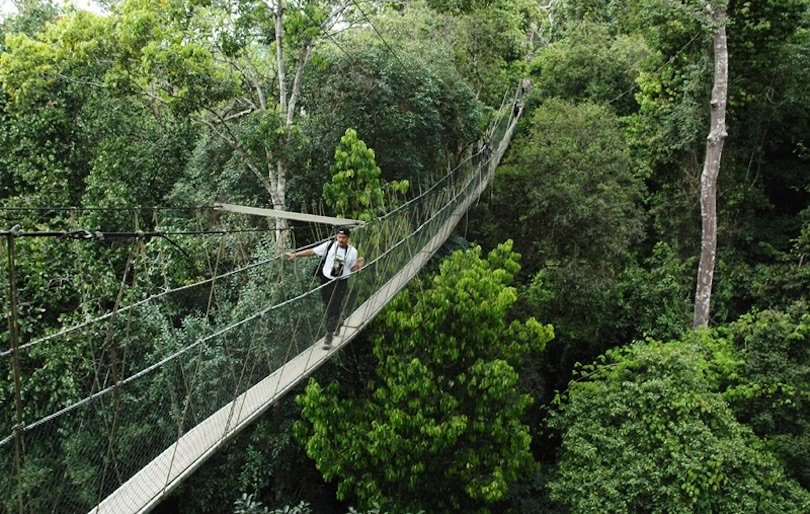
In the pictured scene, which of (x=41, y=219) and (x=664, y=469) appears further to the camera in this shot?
(x=41, y=219)

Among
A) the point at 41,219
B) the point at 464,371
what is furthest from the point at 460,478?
the point at 41,219

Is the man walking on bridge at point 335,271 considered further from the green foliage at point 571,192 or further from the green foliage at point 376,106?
the green foliage at point 571,192

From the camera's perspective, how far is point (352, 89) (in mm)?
6574

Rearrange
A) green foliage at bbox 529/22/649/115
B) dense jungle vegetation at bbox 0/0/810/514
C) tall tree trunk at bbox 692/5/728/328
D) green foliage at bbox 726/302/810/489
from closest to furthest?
1. dense jungle vegetation at bbox 0/0/810/514
2. green foliage at bbox 726/302/810/489
3. tall tree trunk at bbox 692/5/728/328
4. green foliage at bbox 529/22/649/115

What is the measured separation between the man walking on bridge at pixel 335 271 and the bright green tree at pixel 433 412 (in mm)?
972

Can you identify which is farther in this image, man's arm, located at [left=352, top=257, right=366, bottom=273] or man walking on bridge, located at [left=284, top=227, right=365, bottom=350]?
man's arm, located at [left=352, top=257, right=366, bottom=273]

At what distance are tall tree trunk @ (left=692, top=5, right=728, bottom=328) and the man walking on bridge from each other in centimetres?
415

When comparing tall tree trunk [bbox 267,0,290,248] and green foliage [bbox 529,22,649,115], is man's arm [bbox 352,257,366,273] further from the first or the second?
green foliage [bbox 529,22,649,115]

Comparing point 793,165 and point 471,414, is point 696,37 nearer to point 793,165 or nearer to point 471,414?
point 793,165

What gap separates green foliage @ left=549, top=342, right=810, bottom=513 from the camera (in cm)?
462

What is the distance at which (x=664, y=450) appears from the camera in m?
4.82

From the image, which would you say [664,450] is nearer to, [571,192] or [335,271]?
[335,271]

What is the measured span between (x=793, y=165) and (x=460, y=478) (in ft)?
19.3

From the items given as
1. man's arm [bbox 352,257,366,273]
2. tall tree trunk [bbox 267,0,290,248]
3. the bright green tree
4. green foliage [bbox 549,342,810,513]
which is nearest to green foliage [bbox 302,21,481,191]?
tall tree trunk [bbox 267,0,290,248]
